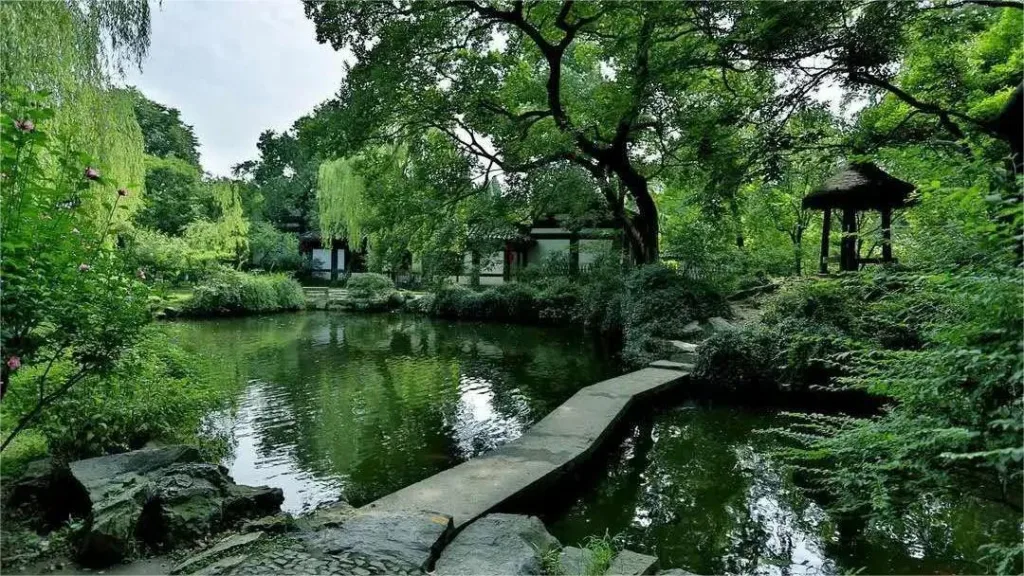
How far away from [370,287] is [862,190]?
585 inches

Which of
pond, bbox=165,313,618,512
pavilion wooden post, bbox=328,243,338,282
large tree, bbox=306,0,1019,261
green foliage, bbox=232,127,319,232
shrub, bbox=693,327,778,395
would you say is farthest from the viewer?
green foliage, bbox=232,127,319,232

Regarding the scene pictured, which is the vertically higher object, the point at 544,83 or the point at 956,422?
the point at 544,83

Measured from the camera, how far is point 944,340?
1.95 m

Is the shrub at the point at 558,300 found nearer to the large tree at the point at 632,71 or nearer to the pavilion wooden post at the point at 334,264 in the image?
the large tree at the point at 632,71

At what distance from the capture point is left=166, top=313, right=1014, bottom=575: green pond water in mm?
3230

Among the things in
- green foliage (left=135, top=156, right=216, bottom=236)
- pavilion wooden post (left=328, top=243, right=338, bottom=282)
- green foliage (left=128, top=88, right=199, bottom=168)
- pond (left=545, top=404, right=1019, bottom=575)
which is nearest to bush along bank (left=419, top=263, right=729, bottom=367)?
pond (left=545, top=404, right=1019, bottom=575)

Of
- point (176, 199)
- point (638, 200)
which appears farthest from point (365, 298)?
point (638, 200)

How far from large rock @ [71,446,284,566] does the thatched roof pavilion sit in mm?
8905

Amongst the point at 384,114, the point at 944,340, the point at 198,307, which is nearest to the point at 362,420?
the point at 384,114

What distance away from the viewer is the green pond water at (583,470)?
3230 millimetres

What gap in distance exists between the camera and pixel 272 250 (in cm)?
2395

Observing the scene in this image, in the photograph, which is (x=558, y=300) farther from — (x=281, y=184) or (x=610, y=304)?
(x=281, y=184)

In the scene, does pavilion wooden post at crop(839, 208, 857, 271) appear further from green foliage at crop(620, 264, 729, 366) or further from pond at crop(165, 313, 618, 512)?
pond at crop(165, 313, 618, 512)

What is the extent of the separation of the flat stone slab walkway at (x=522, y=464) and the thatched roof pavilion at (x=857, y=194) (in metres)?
5.39
